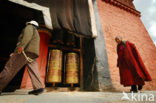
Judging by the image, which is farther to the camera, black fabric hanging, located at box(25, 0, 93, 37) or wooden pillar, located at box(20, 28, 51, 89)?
black fabric hanging, located at box(25, 0, 93, 37)

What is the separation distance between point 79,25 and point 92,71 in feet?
4.26

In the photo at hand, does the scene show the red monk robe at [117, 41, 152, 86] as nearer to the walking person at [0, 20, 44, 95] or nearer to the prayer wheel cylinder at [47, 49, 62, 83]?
the prayer wheel cylinder at [47, 49, 62, 83]

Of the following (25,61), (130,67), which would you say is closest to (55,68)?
(25,61)

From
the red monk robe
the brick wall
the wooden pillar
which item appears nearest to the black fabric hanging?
the wooden pillar

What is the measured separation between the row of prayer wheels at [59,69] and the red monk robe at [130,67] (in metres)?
1.13

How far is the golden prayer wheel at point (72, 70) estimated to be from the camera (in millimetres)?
2355

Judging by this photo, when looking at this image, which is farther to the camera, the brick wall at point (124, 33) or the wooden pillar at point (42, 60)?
the brick wall at point (124, 33)

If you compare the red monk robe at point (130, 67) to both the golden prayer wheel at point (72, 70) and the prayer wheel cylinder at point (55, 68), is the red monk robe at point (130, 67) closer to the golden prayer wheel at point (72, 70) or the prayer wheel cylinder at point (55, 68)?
the golden prayer wheel at point (72, 70)

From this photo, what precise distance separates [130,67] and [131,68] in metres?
0.03

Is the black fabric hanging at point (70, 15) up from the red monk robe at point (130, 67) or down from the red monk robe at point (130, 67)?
up

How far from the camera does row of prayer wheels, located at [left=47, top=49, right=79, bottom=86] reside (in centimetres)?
223

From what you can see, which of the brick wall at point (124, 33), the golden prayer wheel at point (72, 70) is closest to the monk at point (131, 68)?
the brick wall at point (124, 33)

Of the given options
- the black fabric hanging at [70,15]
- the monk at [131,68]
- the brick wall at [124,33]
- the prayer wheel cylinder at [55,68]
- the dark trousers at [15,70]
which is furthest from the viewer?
the brick wall at [124,33]

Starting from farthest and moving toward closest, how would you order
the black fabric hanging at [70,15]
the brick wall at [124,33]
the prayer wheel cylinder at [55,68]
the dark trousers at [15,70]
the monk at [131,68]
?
1. the brick wall at [124,33]
2. the black fabric hanging at [70,15]
3. the prayer wheel cylinder at [55,68]
4. the monk at [131,68]
5. the dark trousers at [15,70]
